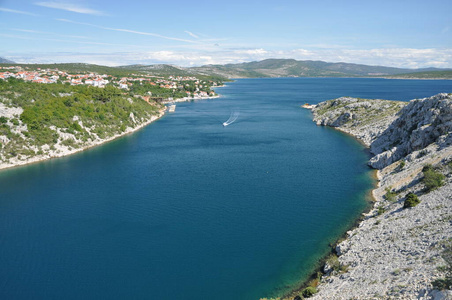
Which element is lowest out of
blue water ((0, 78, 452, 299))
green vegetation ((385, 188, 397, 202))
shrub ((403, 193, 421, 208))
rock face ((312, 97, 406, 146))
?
blue water ((0, 78, 452, 299))

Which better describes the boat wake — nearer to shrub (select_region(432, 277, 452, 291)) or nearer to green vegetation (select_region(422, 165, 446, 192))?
green vegetation (select_region(422, 165, 446, 192))

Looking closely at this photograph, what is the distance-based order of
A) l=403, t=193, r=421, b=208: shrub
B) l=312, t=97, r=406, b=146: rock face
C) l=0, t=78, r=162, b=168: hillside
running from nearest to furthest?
l=403, t=193, r=421, b=208: shrub
l=0, t=78, r=162, b=168: hillside
l=312, t=97, r=406, b=146: rock face

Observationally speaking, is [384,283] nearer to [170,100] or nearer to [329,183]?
[329,183]

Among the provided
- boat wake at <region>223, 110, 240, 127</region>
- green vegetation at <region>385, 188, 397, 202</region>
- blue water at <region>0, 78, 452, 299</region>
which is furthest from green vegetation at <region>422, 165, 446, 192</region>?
boat wake at <region>223, 110, 240, 127</region>

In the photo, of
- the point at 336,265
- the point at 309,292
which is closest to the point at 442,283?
the point at 309,292

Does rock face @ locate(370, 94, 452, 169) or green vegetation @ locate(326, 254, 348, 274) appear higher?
rock face @ locate(370, 94, 452, 169)

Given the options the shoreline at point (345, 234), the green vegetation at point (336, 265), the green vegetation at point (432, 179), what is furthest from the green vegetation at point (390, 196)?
the green vegetation at point (336, 265)

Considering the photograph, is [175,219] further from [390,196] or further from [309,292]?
[390,196]
